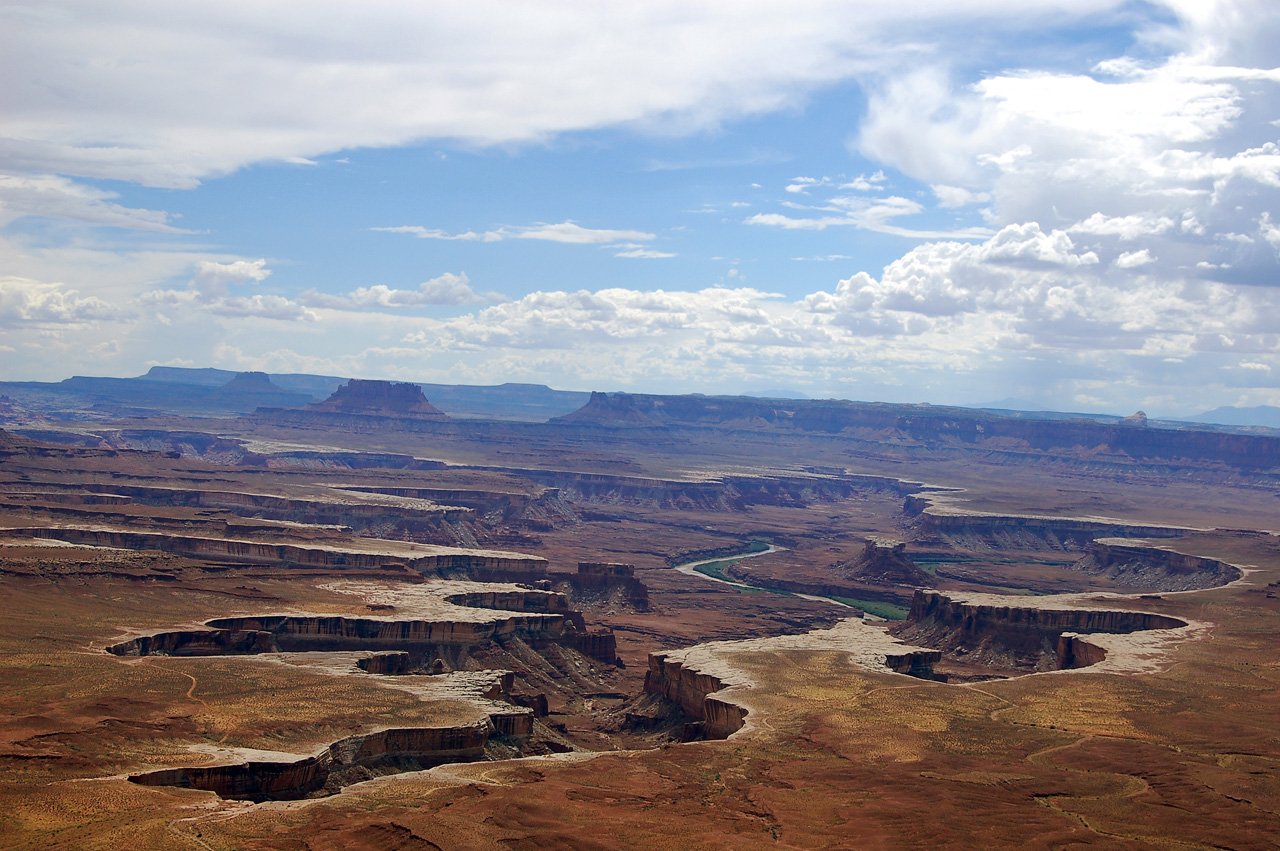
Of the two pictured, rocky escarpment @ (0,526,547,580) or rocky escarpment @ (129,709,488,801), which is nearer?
rocky escarpment @ (129,709,488,801)

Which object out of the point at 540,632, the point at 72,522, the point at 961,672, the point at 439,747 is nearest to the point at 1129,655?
the point at 961,672

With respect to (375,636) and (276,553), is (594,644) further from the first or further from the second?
(276,553)

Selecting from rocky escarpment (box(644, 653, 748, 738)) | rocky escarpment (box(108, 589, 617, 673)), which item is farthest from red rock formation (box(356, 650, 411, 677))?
rocky escarpment (box(644, 653, 748, 738))

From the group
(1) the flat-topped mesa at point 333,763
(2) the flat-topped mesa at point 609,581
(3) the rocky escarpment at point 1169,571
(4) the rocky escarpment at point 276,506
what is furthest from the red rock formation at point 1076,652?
(4) the rocky escarpment at point 276,506

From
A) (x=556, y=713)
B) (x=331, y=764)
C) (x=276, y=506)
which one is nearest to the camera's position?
(x=331, y=764)

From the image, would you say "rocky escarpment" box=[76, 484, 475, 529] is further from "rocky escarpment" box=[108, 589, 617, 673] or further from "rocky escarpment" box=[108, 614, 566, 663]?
"rocky escarpment" box=[108, 614, 566, 663]

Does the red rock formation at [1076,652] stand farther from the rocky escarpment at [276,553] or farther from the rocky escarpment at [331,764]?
the rocky escarpment at [276,553]

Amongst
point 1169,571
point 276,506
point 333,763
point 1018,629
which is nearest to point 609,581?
point 1018,629
